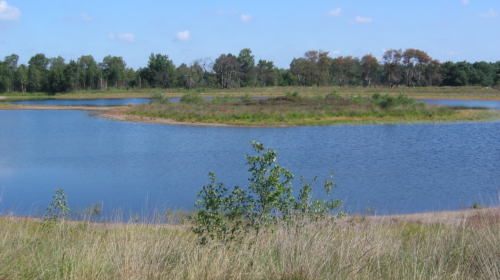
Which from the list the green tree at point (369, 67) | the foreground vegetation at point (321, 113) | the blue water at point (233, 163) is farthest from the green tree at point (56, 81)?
the blue water at point (233, 163)

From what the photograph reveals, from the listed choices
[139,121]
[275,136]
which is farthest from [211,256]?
[139,121]

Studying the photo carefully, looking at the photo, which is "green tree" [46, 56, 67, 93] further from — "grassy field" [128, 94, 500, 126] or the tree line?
"grassy field" [128, 94, 500, 126]

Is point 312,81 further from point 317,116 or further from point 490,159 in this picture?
point 490,159

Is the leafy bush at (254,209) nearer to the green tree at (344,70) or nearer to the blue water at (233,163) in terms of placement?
the blue water at (233,163)

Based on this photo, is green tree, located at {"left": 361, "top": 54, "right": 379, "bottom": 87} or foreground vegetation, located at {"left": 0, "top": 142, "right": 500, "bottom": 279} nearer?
foreground vegetation, located at {"left": 0, "top": 142, "right": 500, "bottom": 279}

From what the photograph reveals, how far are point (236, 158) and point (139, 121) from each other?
74.5 ft

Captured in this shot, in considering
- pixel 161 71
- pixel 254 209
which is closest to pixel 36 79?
pixel 161 71

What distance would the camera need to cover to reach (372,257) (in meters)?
5.70

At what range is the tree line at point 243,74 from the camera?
9531cm

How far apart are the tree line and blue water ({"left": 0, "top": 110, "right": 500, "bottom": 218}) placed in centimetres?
6123

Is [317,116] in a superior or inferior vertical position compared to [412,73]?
inferior

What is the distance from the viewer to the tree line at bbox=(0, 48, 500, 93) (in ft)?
313

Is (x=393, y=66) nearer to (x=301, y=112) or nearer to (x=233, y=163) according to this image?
(x=301, y=112)

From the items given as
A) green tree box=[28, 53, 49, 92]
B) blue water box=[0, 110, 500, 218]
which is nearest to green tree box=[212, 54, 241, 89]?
green tree box=[28, 53, 49, 92]
